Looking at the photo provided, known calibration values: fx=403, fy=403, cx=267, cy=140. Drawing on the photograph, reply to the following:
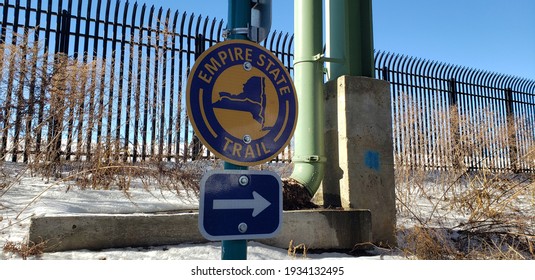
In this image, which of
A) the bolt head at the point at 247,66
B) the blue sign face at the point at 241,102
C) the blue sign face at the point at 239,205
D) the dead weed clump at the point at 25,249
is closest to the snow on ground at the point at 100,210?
the dead weed clump at the point at 25,249

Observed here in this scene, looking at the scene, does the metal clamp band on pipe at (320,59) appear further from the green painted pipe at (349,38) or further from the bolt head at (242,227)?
the bolt head at (242,227)

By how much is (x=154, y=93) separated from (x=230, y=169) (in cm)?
502

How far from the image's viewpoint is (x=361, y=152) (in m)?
4.70

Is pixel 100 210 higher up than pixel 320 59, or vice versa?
pixel 320 59

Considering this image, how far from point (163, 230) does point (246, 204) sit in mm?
2003

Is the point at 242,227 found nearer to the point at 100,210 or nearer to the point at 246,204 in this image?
the point at 246,204

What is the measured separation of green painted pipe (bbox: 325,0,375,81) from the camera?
505cm

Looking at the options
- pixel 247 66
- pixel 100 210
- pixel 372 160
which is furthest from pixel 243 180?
pixel 372 160

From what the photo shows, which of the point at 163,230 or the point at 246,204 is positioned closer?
the point at 246,204

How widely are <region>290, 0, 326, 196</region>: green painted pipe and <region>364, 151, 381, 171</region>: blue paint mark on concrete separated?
510 millimetres

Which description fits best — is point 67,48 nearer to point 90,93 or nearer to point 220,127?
point 90,93

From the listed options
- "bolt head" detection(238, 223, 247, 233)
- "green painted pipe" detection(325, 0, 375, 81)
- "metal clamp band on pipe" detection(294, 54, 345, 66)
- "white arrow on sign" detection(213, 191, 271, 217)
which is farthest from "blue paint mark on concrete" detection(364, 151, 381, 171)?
"bolt head" detection(238, 223, 247, 233)

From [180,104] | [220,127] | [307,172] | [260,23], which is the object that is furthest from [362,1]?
[220,127]

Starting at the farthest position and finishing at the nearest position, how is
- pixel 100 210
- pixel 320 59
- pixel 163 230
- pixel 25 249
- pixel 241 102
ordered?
1. pixel 320 59
2. pixel 100 210
3. pixel 163 230
4. pixel 25 249
5. pixel 241 102
